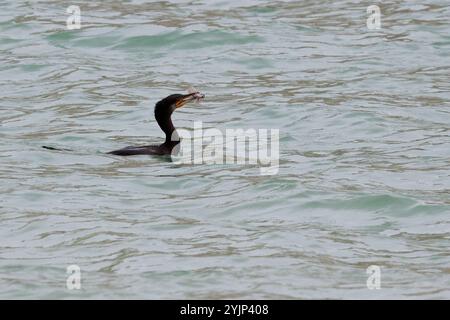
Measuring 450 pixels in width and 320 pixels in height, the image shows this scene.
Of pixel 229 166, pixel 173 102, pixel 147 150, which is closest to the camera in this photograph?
pixel 229 166

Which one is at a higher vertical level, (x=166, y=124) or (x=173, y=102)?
(x=173, y=102)

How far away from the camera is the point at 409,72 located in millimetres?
16828

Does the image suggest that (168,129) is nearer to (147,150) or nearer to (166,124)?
(166,124)

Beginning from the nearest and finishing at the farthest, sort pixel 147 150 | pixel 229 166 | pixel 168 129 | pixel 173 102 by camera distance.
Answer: pixel 229 166, pixel 147 150, pixel 168 129, pixel 173 102

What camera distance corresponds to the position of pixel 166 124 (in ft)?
45.8

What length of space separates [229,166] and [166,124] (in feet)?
3.29

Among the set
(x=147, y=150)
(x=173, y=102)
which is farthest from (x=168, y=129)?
(x=147, y=150)

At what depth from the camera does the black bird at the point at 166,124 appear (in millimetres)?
13484

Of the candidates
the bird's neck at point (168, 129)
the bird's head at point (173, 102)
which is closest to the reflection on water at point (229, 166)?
the bird's neck at point (168, 129)

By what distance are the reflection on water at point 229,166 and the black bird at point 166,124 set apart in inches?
6.1

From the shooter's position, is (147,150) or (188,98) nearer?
(147,150)

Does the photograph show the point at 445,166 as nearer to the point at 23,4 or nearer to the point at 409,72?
the point at 409,72

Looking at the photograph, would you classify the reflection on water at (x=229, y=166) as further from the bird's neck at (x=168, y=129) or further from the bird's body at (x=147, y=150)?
the bird's neck at (x=168, y=129)
